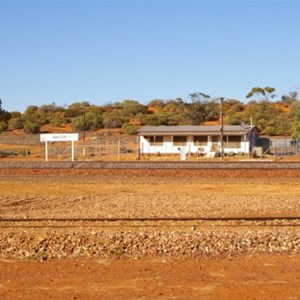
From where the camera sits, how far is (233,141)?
241 ft

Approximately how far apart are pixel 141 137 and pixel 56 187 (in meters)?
46.3

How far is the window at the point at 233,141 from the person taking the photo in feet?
239

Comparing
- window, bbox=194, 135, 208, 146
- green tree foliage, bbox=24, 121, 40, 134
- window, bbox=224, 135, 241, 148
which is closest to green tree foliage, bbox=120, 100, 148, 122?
green tree foliage, bbox=24, 121, 40, 134

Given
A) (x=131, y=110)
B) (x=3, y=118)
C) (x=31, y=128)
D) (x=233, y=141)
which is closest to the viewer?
(x=233, y=141)

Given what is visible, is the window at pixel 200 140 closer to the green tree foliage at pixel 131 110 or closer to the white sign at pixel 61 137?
the white sign at pixel 61 137

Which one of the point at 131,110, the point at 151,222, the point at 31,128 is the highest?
the point at 131,110

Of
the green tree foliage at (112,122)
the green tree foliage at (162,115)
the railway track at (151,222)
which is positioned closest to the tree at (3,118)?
the green tree foliage at (162,115)

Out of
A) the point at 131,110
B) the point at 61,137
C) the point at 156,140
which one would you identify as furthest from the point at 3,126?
the point at 61,137

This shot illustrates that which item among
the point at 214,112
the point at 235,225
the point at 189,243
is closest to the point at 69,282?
the point at 189,243

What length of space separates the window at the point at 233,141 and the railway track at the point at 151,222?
184ft

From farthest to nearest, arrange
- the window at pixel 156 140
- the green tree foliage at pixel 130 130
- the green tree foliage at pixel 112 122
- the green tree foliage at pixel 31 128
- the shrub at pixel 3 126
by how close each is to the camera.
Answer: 1. the green tree foliage at pixel 112 122
2. the green tree foliage at pixel 31 128
3. the shrub at pixel 3 126
4. the green tree foliage at pixel 130 130
5. the window at pixel 156 140

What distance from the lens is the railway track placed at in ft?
50.6

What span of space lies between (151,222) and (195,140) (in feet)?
193

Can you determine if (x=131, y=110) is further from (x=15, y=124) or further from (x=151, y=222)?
(x=151, y=222)
